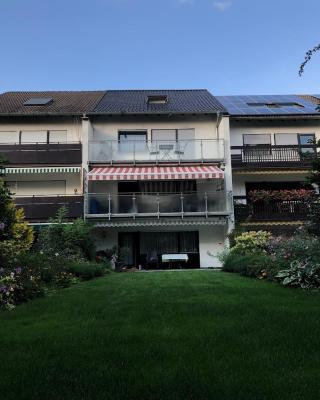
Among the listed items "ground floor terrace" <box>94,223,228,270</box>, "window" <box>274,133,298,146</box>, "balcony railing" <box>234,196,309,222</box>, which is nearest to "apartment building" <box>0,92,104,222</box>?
"ground floor terrace" <box>94,223,228,270</box>

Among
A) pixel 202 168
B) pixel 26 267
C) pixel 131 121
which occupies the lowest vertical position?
pixel 26 267

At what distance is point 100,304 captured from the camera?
9156 millimetres

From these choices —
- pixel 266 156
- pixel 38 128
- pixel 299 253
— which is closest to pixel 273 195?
pixel 266 156

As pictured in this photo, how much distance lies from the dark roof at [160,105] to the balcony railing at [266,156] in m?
2.69

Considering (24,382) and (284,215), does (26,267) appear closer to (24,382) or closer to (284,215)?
(24,382)

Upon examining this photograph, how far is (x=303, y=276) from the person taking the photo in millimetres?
11445

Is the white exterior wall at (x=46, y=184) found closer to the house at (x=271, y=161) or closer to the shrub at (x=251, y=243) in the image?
the house at (x=271, y=161)

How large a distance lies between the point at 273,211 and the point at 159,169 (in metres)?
6.75

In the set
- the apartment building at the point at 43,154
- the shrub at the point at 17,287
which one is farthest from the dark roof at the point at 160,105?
the shrub at the point at 17,287

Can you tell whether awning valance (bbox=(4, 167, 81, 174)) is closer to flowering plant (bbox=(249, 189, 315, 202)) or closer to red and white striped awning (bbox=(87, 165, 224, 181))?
red and white striped awning (bbox=(87, 165, 224, 181))

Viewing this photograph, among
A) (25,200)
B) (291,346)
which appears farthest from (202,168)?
(291,346)

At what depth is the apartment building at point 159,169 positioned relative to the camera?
24.5 metres

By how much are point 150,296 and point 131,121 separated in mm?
18890

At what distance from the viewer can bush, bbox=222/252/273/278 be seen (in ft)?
46.7
